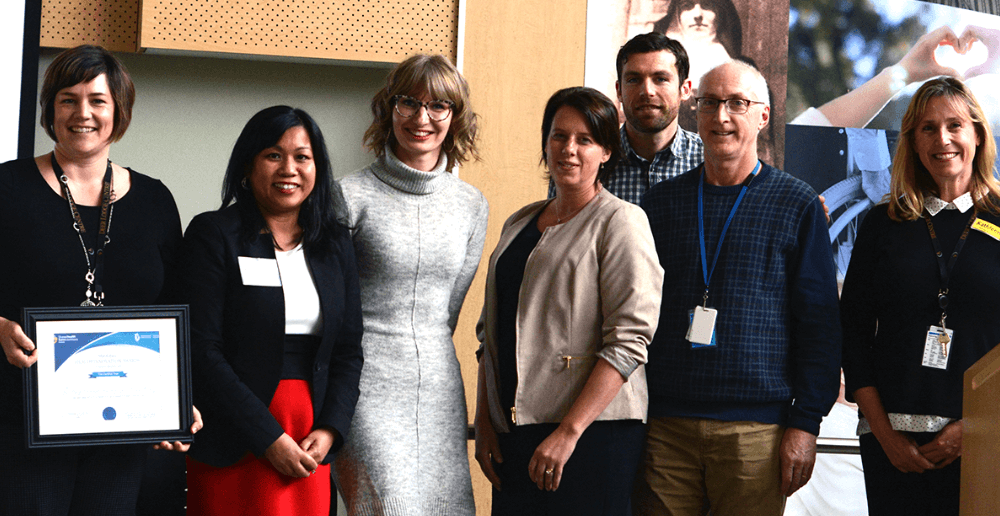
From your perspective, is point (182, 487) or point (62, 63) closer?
point (62, 63)

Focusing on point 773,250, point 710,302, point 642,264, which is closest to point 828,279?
point 773,250

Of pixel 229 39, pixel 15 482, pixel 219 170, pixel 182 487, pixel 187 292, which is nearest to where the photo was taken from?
pixel 15 482

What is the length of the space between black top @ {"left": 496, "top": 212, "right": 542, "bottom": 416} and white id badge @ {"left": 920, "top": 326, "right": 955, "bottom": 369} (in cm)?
113

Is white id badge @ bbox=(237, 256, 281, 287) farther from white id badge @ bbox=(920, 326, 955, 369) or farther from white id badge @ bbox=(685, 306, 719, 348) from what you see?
white id badge @ bbox=(920, 326, 955, 369)

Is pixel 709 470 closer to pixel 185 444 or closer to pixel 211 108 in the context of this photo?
pixel 185 444

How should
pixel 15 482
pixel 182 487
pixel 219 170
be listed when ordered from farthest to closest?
pixel 219 170
pixel 182 487
pixel 15 482

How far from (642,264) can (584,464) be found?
1.84 feet

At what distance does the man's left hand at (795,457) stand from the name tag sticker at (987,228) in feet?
2.49

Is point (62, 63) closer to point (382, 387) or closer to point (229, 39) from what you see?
point (382, 387)

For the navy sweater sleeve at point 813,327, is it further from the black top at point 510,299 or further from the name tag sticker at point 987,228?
the black top at point 510,299

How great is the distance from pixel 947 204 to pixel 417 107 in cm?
160

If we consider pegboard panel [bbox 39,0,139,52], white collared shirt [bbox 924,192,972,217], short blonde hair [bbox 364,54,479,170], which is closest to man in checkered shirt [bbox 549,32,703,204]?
short blonde hair [bbox 364,54,479,170]

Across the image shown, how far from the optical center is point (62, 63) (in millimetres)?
2191

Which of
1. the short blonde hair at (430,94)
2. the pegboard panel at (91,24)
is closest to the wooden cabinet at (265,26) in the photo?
the pegboard panel at (91,24)
